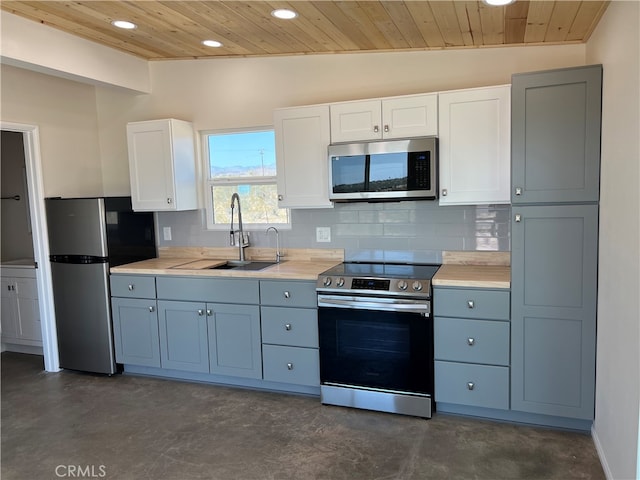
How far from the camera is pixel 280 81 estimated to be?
3.83 meters

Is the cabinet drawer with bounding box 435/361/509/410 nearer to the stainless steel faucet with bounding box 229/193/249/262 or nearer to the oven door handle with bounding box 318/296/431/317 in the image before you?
the oven door handle with bounding box 318/296/431/317

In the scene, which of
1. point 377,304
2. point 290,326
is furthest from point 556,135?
point 290,326

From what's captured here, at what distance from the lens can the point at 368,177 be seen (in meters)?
3.26

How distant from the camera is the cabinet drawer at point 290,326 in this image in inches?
130

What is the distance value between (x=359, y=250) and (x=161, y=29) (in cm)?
211

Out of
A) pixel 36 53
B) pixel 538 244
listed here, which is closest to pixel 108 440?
pixel 36 53

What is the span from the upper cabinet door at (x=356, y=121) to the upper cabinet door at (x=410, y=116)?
0.06 m

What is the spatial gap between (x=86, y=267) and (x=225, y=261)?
3.64 ft

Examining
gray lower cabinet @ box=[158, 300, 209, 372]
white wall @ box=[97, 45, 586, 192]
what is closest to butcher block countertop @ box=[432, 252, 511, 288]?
white wall @ box=[97, 45, 586, 192]

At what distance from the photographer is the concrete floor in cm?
254

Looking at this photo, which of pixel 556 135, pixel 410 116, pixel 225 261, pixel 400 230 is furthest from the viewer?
pixel 225 261

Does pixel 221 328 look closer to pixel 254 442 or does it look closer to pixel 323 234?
pixel 254 442

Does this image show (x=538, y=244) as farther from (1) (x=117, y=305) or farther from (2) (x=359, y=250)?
(1) (x=117, y=305)

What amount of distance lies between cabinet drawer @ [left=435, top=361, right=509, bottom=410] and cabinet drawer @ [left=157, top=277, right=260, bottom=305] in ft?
4.53
